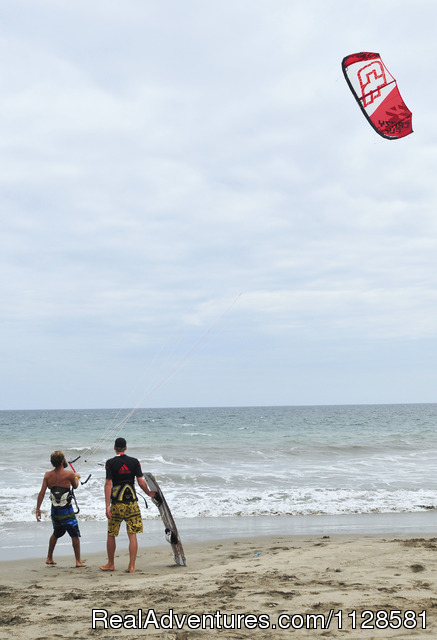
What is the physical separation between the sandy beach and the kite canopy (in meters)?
5.82

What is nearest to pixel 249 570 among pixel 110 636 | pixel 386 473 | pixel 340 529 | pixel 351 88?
pixel 110 636

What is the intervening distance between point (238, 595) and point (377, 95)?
718cm

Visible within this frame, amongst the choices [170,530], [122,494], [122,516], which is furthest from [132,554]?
[122,494]

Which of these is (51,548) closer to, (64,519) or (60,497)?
(64,519)

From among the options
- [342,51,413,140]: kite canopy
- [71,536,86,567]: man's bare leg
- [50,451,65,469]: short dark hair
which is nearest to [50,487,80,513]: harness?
[50,451,65,469]: short dark hair

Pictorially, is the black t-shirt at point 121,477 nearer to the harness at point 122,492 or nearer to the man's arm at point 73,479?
the harness at point 122,492

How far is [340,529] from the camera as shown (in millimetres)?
8539

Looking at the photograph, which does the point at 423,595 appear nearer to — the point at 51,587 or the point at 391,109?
the point at 51,587

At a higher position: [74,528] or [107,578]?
[74,528]

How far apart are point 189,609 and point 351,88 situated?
721 cm

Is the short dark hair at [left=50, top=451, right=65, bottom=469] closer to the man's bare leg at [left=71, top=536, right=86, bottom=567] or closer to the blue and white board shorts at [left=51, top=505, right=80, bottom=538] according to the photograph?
the blue and white board shorts at [left=51, top=505, right=80, bottom=538]

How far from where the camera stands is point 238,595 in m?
4.62

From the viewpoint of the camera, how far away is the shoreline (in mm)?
7660

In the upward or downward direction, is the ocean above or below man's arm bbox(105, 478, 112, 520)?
below
